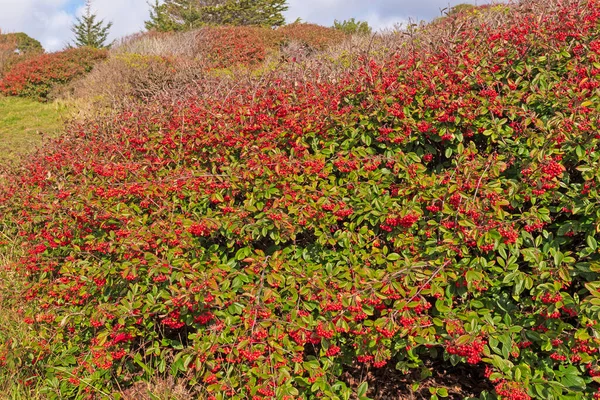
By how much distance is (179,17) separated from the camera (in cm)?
2742

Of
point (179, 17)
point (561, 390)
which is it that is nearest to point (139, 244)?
point (561, 390)

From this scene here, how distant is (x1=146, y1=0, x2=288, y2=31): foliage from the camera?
25.7 metres

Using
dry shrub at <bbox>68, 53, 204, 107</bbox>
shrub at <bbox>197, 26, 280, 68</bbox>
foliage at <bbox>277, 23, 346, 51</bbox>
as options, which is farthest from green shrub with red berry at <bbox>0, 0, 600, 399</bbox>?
foliage at <bbox>277, 23, 346, 51</bbox>

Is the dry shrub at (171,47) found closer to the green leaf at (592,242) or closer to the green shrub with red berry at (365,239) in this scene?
the green shrub with red berry at (365,239)

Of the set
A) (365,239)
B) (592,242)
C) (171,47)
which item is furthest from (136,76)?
(592,242)

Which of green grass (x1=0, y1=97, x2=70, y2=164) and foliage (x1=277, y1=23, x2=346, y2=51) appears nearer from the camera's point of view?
green grass (x1=0, y1=97, x2=70, y2=164)

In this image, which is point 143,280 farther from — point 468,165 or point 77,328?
point 468,165

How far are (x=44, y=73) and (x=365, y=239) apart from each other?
15580mm

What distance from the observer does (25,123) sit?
36.3ft

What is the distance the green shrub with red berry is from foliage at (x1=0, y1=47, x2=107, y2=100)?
13324 mm

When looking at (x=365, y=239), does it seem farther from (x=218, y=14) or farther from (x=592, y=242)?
(x=218, y=14)

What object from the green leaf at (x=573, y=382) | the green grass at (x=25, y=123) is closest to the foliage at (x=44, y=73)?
the green grass at (x=25, y=123)

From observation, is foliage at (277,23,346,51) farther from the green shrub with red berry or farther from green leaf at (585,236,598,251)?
green leaf at (585,236,598,251)

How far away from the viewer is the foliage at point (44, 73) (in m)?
14.6
